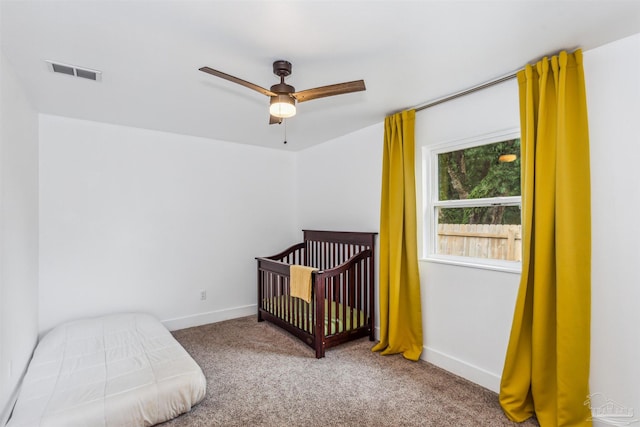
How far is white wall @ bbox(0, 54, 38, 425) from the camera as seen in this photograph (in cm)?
195

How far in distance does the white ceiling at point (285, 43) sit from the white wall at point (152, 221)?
74 cm

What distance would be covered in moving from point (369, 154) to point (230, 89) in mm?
1623

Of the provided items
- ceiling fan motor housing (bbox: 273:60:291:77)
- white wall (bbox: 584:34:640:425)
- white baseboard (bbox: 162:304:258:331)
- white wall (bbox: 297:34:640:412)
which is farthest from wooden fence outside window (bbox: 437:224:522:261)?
white baseboard (bbox: 162:304:258:331)

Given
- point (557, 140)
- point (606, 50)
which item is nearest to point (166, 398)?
point (557, 140)

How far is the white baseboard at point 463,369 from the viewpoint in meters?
2.37

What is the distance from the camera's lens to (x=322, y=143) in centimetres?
421

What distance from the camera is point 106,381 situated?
2088mm

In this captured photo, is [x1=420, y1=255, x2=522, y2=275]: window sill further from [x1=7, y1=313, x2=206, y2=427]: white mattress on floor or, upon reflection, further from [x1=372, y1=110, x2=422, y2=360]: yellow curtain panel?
[x1=7, y1=313, x2=206, y2=427]: white mattress on floor

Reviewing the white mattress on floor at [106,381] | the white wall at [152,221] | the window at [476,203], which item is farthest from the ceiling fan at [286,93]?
the white wall at [152,221]

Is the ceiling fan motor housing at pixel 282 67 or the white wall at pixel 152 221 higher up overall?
the ceiling fan motor housing at pixel 282 67

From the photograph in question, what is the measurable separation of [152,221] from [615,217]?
400 centimetres

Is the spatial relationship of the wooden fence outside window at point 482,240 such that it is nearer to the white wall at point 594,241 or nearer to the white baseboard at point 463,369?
the white wall at point 594,241

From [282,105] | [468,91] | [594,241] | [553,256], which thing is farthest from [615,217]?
[282,105]

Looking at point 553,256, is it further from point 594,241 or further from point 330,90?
point 330,90
